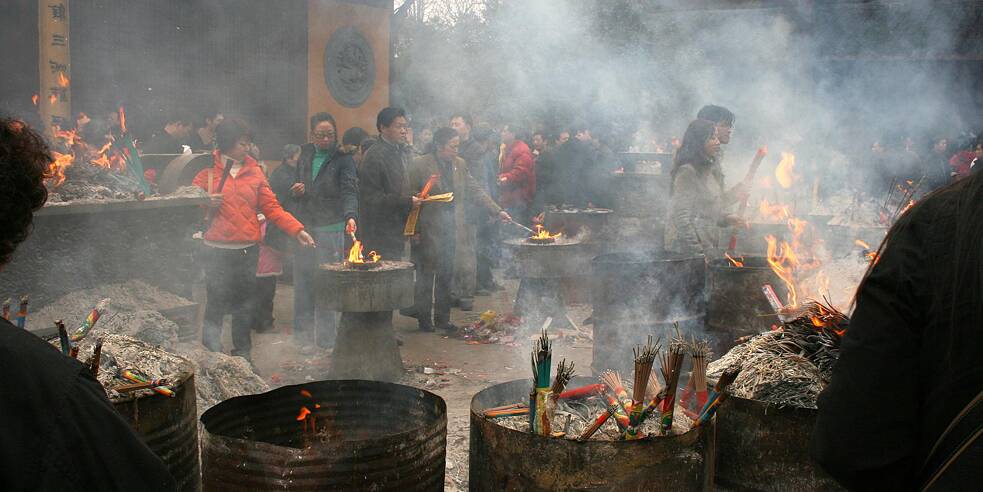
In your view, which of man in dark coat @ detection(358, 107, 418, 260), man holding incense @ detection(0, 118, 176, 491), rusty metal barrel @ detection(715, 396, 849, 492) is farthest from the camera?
man in dark coat @ detection(358, 107, 418, 260)

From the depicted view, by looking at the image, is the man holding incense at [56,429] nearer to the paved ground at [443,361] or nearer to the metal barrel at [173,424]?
the metal barrel at [173,424]

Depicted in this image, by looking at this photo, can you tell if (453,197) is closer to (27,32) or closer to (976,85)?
(27,32)

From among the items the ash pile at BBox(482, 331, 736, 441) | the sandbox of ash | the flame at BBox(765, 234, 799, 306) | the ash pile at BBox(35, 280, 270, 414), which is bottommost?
the ash pile at BBox(35, 280, 270, 414)

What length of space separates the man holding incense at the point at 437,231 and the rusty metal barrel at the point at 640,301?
299cm

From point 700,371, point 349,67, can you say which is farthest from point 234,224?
point 349,67

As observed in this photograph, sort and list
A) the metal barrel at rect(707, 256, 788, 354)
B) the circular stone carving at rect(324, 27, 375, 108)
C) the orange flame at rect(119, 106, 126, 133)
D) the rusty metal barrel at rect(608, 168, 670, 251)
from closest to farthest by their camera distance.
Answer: the metal barrel at rect(707, 256, 788, 354) < the orange flame at rect(119, 106, 126, 133) < the rusty metal barrel at rect(608, 168, 670, 251) < the circular stone carving at rect(324, 27, 375, 108)

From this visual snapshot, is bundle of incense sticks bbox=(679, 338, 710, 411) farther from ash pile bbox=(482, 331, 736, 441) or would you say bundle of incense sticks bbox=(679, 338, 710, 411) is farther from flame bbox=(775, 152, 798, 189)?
Answer: flame bbox=(775, 152, 798, 189)

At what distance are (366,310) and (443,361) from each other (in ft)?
4.53

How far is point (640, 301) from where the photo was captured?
5312 mm

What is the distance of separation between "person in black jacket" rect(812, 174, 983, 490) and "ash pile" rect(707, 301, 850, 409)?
121cm

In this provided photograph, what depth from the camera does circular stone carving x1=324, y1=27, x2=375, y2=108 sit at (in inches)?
545

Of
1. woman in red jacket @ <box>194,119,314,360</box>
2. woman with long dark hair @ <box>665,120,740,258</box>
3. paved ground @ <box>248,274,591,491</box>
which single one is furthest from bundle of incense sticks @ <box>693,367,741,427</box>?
woman in red jacket @ <box>194,119,314,360</box>

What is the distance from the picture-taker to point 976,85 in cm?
1496

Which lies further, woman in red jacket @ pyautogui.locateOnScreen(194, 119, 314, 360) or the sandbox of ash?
woman in red jacket @ pyautogui.locateOnScreen(194, 119, 314, 360)
